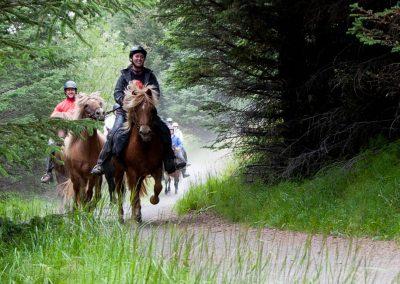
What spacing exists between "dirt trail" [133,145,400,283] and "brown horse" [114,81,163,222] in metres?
1.28

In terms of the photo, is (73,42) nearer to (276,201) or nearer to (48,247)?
(276,201)

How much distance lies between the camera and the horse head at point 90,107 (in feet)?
33.7

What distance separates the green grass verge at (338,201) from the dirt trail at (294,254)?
0.93 feet

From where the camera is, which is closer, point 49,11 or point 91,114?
point 49,11

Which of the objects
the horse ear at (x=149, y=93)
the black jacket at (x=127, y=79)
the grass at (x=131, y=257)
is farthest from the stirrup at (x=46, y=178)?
the grass at (x=131, y=257)

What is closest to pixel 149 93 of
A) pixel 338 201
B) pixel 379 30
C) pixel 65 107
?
pixel 65 107

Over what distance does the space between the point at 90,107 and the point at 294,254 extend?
17.5 feet

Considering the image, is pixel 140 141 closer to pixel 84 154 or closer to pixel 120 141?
pixel 120 141

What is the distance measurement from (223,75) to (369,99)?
9.73 feet

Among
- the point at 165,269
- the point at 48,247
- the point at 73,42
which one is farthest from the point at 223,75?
the point at 73,42

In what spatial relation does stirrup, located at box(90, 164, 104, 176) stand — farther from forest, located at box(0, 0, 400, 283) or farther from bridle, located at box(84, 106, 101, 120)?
forest, located at box(0, 0, 400, 283)

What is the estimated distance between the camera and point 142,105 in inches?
380

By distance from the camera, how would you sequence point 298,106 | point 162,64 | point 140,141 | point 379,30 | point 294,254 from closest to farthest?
point 294,254 → point 379,30 → point 140,141 → point 298,106 → point 162,64

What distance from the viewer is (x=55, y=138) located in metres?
5.62
